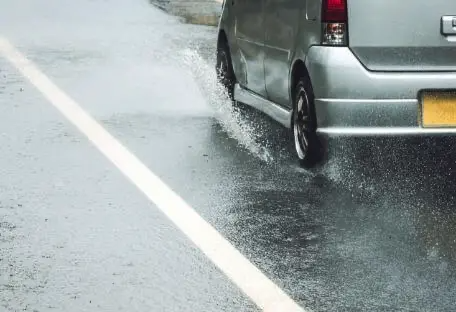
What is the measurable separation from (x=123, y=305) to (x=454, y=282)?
5.05 feet

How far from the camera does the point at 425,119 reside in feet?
24.7

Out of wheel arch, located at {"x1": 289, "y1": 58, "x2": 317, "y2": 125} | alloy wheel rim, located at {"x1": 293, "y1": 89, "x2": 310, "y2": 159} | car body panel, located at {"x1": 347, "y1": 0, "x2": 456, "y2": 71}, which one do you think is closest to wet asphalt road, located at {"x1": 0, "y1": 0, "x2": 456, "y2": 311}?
alloy wheel rim, located at {"x1": 293, "y1": 89, "x2": 310, "y2": 159}

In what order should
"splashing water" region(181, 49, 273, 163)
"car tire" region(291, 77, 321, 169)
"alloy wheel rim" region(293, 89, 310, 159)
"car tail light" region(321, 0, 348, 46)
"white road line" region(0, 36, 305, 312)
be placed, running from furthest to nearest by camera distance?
"splashing water" region(181, 49, 273, 163) < "alloy wheel rim" region(293, 89, 310, 159) < "car tire" region(291, 77, 321, 169) < "car tail light" region(321, 0, 348, 46) < "white road line" region(0, 36, 305, 312)

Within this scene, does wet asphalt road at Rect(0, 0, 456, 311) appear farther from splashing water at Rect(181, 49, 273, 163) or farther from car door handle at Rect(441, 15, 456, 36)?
car door handle at Rect(441, 15, 456, 36)

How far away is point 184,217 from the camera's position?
682cm

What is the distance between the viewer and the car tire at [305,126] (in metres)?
8.04

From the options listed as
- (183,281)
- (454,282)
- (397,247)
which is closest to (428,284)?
(454,282)

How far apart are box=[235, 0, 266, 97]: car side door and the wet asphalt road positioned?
0.45m

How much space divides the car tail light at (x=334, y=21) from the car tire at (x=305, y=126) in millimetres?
457

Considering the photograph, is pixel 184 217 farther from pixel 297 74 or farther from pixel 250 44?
pixel 250 44

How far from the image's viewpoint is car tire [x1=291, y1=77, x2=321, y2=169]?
8.04m

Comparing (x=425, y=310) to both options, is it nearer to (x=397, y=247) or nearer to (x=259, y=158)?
(x=397, y=247)

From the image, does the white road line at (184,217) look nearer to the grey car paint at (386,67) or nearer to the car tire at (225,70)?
the grey car paint at (386,67)

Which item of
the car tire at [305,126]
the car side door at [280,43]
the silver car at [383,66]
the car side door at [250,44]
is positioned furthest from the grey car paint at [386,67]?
the car side door at [250,44]
